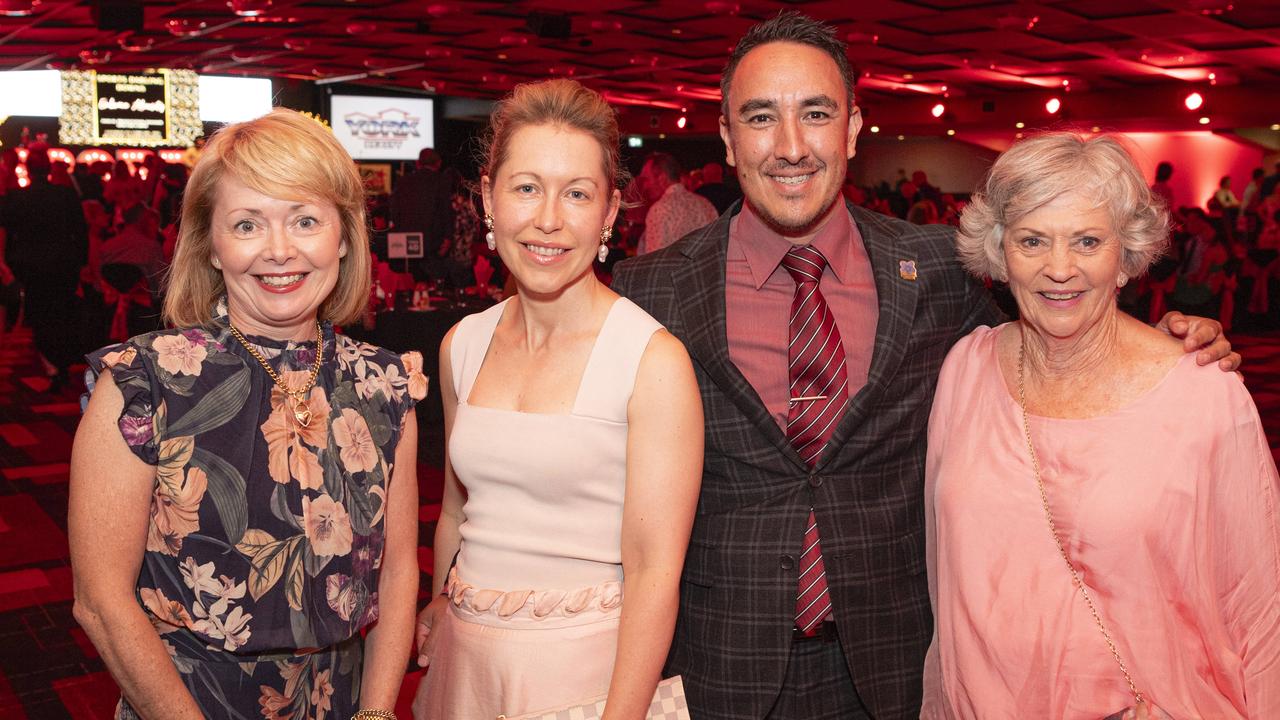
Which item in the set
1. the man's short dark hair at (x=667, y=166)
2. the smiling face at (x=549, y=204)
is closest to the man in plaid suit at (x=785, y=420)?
the smiling face at (x=549, y=204)

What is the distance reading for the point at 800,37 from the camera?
2094 mm

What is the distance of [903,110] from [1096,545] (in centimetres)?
2056

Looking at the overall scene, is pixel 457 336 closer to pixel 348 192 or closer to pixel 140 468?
pixel 348 192

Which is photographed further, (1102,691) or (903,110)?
(903,110)

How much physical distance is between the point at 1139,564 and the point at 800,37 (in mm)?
1151

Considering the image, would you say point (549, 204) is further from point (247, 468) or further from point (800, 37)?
point (800, 37)

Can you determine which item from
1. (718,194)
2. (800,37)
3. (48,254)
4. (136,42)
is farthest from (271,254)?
(136,42)

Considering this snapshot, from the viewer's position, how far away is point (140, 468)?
1.46m

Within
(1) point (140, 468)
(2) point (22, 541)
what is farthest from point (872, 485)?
(2) point (22, 541)

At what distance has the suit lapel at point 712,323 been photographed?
201 cm

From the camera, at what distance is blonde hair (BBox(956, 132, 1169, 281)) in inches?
Result: 72.7

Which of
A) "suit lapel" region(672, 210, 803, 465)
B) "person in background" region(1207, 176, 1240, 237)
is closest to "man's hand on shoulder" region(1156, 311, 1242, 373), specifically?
"suit lapel" region(672, 210, 803, 465)

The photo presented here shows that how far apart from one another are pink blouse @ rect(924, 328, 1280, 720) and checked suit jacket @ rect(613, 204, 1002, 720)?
0.60 ft

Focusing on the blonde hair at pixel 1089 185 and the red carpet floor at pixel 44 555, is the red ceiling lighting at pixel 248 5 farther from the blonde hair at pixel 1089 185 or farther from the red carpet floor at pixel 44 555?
the blonde hair at pixel 1089 185
